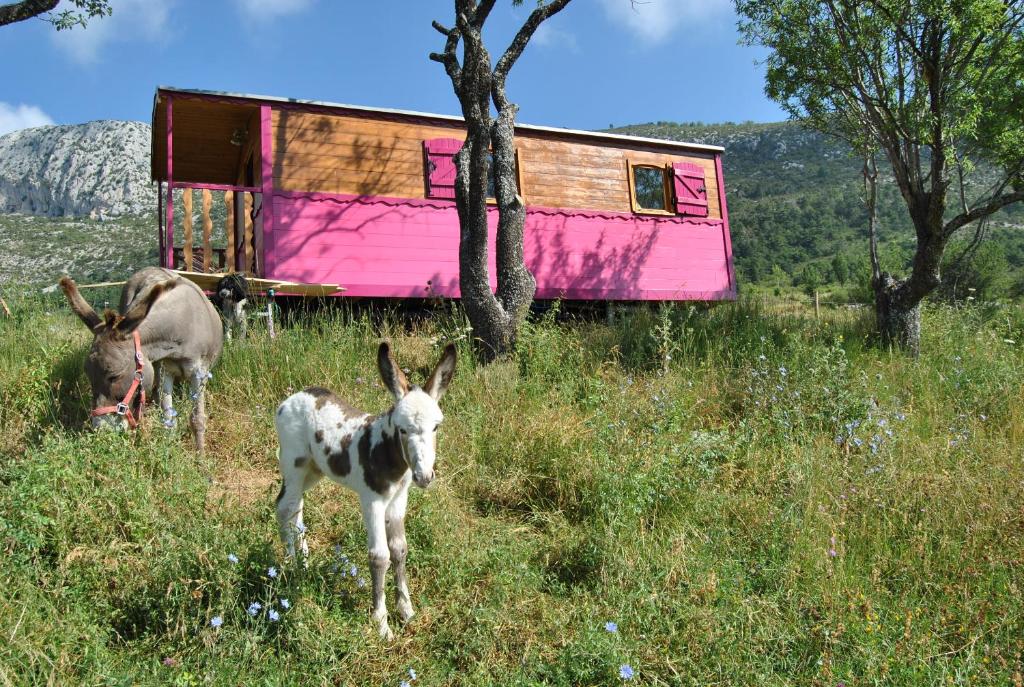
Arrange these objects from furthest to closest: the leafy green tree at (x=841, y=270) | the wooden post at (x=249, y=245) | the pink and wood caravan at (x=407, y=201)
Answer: the leafy green tree at (x=841, y=270) → the wooden post at (x=249, y=245) → the pink and wood caravan at (x=407, y=201)

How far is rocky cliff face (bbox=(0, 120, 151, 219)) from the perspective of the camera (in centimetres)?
7519

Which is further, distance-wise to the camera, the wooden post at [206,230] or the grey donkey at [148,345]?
the wooden post at [206,230]

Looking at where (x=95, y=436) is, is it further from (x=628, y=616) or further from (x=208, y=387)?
(x=628, y=616)

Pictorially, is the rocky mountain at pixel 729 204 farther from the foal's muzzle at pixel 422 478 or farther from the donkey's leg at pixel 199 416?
the foal's muzzle at pixel 422 478

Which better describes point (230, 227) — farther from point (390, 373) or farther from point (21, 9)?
point (390, 373)

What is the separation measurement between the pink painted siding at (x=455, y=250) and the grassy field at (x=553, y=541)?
399 cm

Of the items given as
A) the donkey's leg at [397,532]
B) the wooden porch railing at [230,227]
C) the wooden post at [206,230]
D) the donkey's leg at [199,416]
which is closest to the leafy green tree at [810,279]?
the wooden porch railing at [230,227]

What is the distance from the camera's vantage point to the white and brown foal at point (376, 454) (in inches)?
127

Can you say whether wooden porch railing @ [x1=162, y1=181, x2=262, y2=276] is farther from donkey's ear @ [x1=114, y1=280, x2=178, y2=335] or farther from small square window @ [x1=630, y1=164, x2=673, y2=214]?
small square window @ [x1=630, y1=164, x2=673, y2=214]

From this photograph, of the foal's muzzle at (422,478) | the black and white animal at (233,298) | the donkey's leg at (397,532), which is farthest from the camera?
the black and white animal at (233,298)

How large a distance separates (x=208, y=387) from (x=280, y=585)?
3910 mm

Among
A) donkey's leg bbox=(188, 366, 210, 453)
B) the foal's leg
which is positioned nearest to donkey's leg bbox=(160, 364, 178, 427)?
donkey's leg bbox=(188, 366, 210, 453)

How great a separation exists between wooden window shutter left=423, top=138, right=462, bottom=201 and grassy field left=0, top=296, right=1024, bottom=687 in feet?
17.7

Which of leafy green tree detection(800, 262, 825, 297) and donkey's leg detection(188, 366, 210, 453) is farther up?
leafy green tree detection(800, 262, 825, 297)
